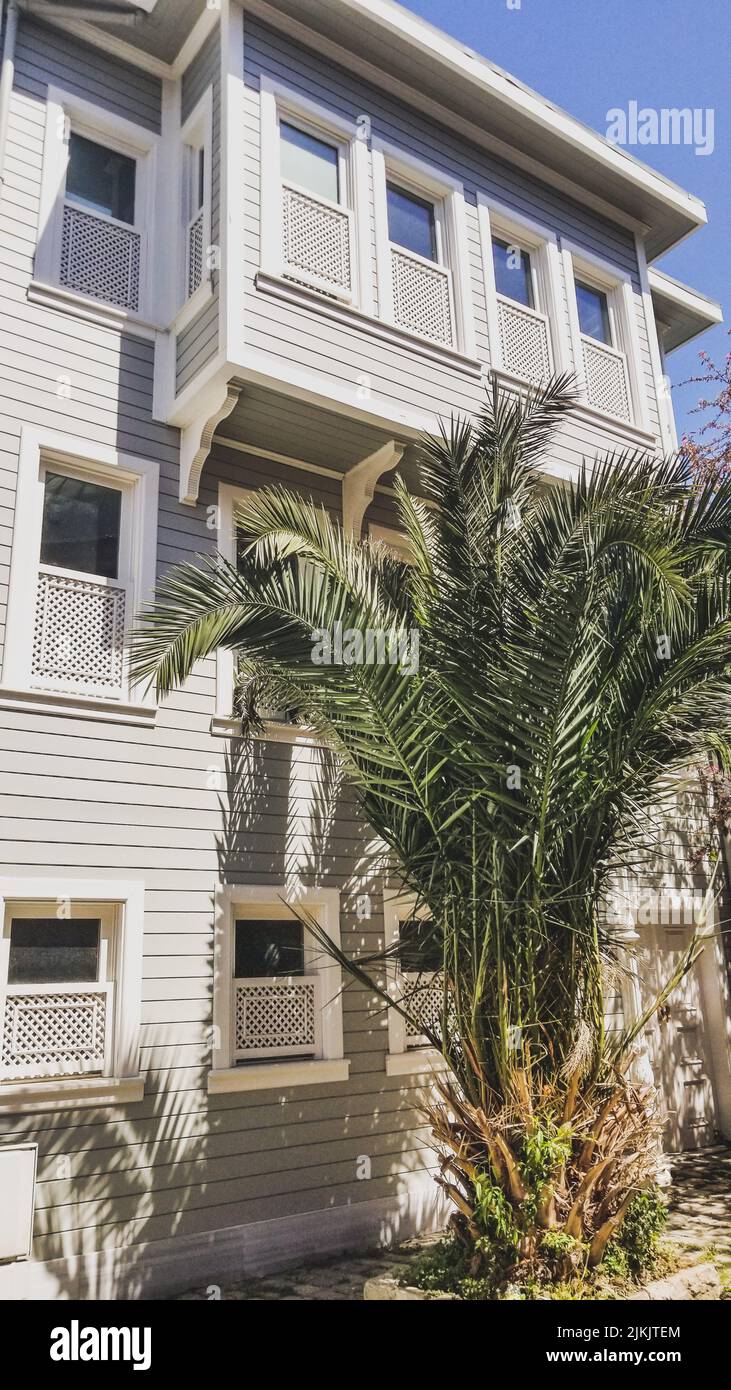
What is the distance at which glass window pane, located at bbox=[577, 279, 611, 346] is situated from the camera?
999 centimetres

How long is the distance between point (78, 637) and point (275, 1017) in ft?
9.72

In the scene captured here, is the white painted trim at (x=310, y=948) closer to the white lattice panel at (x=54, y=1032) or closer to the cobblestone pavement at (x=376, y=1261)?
the white lattice panel at (x=54, y=1032)

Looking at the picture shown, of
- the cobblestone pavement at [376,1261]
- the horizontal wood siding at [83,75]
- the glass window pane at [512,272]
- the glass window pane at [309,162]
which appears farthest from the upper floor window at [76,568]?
the glass window pane at [512,272]

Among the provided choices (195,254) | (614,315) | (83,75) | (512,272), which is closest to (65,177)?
(83,75)

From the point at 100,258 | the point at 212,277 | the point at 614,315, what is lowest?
the point at 212,277

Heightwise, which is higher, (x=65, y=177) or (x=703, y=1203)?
(x=65, y=177)

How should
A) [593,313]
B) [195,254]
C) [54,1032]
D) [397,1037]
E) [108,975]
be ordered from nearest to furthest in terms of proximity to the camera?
[54,1032] → [108,975] → [397,1037] → [195,254] → [593,313]

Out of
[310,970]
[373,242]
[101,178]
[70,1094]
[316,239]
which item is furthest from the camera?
[373,242]

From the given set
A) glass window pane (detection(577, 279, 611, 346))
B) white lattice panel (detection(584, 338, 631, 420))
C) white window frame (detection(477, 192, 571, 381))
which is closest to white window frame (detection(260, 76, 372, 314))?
white window frame (detection(477, 192, 571, 381))

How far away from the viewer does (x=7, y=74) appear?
7.07m

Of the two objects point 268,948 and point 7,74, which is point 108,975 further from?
point 7,74

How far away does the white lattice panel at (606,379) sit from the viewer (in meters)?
9.45

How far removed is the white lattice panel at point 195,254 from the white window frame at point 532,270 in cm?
254

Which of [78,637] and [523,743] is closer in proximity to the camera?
[523,743]
